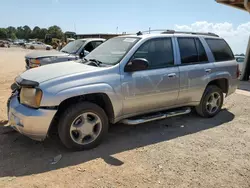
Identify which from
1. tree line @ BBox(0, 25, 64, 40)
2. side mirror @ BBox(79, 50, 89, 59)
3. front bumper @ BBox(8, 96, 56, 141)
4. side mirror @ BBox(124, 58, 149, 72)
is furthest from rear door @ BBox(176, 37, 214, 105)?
tree line @ BBox(0, 25, 64, 40)

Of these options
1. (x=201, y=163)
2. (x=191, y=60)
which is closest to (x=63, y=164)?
(x=201, y=163)

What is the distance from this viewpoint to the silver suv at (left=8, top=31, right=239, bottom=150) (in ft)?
11.2

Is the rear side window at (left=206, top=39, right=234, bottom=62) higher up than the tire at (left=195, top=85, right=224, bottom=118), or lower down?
higher up

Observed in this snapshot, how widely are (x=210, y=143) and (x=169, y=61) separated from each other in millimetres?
1656

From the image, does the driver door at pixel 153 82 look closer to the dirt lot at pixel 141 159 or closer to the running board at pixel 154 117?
the running board at pixel 154 117

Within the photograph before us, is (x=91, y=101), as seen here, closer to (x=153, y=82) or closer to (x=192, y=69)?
(x=153, y=82)

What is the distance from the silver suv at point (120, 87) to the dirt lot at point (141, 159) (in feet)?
1.12

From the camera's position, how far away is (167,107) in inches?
183

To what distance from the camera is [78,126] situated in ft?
12.0

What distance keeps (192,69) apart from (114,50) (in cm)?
162

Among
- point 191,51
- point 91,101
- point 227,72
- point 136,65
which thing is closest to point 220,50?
point 227,72

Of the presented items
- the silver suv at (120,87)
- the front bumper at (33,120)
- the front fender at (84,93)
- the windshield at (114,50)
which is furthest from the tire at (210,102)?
the front bumper at (33,120)

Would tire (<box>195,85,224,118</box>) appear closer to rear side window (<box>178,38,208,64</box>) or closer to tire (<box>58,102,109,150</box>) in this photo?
rear side window (<box>178,38,208,64</box>)

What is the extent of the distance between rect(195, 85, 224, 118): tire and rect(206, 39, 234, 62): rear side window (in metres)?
0.69
